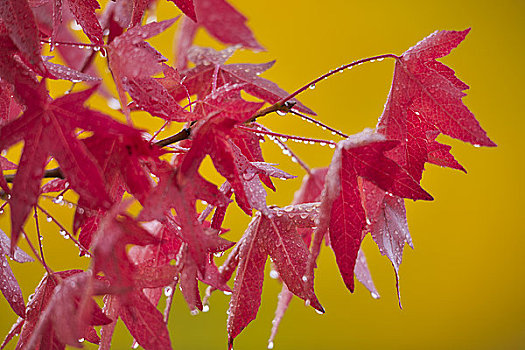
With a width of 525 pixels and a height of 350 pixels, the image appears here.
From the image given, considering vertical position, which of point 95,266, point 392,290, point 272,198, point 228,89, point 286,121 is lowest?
point 95,266

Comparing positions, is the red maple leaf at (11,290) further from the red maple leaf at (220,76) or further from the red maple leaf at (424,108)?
the red maple leaf at (424,108)

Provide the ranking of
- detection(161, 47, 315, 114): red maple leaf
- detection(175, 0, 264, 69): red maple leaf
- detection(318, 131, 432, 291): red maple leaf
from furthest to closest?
detection(161, 47, 315, 114): red maple leaf, detection(318, 131, 432, 291): red maple leaf, detection(175, 0, 264, 69): red maple leaf

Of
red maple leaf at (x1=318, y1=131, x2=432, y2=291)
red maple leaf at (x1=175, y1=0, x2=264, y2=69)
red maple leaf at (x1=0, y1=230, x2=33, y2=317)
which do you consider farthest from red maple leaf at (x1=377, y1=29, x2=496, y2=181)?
red maple leaf at (x1=0, y1=230, x2=33, y2=317)

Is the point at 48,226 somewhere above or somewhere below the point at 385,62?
below

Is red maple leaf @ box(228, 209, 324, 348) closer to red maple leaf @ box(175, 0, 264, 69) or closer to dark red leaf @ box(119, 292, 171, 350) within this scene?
dark red leaf @ box(119, 292, 171, 350)

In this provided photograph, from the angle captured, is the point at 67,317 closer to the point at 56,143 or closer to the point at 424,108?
the point at 56,143

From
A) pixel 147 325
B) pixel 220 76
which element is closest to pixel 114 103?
pixel 220 76

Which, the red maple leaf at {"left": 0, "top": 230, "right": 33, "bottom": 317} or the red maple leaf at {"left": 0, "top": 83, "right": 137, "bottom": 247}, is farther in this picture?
the red maple leaf at {"left": 0, "top": 230, "right": 33, "bottom": 317}

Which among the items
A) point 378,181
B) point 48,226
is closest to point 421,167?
point 378,181

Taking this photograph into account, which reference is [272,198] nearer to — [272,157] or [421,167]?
[272,157]

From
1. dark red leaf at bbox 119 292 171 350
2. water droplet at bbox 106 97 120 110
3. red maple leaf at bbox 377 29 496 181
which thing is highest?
water droplet at bbox 106 97 120 110

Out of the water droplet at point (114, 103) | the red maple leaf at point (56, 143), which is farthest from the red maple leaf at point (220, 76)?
the red maple leaf at point (56, 143)
